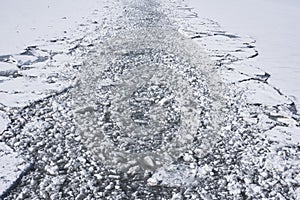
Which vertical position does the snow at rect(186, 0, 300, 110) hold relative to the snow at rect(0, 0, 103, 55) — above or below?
below

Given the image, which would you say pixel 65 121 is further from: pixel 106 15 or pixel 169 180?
pixel 106 15

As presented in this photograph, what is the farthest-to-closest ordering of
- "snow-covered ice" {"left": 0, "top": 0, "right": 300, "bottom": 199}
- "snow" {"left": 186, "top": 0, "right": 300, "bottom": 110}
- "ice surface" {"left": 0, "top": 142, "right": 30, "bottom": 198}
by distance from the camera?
"snow" {"left": 186, "top": 0, "right": 300, "bottom": 110}
"snow-covered ice" {"left": 0, "top": 0, "right": 300, "bottom": 199}
"ice surface" {"left": 0, "top": 142, "right": 30, "bottom": 198}

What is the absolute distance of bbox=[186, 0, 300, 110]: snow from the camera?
4.59 m

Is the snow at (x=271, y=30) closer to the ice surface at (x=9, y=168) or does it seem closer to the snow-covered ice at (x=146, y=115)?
the snow-covered ice at (x=146, y=115)

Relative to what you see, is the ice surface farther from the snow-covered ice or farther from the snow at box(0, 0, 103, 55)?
the snow at box(0, 0, 103, 55)

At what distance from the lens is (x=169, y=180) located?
7.57 feet

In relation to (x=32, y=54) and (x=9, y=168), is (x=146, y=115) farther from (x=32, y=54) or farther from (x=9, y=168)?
(x=32, y=54)

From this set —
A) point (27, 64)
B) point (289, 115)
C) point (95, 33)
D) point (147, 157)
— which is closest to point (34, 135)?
point (147, 157)

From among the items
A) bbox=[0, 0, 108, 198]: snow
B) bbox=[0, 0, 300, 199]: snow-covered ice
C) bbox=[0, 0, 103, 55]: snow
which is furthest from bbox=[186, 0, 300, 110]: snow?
bbox=[0, 0, 103, 55]: snow

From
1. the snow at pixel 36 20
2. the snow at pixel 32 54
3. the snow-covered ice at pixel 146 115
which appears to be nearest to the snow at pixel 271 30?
the snow-covered ice at pixel 146 115

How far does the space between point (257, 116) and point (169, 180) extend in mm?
1385

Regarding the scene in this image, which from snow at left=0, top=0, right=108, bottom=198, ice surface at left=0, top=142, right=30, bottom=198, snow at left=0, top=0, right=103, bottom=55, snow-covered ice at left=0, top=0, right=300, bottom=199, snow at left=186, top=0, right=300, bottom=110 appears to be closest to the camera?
ice surface at left=0, top=142, right=30, bottom=198

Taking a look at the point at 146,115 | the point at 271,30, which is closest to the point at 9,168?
the point at 146,115

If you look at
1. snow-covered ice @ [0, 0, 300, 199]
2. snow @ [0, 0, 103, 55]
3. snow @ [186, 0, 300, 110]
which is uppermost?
snow @ [0, 0, 103, 55]
